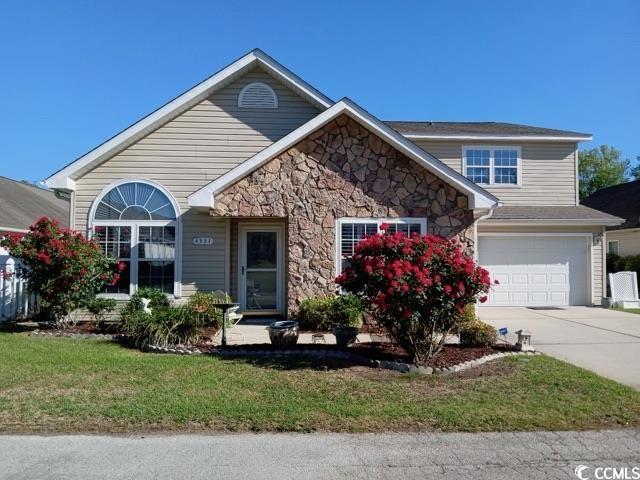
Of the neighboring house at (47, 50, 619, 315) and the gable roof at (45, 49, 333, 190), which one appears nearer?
the neighboring house at (47, 50, 619, 315)

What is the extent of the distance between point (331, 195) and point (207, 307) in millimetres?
3772

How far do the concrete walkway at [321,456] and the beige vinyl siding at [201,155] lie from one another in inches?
304

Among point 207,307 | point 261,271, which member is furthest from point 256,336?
point 261,271

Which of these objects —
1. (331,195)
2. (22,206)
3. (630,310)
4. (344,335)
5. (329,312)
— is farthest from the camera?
(22,206)

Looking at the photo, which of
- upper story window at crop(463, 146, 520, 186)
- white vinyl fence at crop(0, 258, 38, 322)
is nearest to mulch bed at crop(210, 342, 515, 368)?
white vinyl fence at crop(0, 258, 38, 322)

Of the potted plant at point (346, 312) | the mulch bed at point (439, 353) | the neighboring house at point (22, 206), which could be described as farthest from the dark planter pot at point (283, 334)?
the neighboring house at point (22, 206)

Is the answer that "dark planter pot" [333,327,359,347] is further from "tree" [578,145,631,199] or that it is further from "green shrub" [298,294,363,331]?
"tree" [578,145,631,199]

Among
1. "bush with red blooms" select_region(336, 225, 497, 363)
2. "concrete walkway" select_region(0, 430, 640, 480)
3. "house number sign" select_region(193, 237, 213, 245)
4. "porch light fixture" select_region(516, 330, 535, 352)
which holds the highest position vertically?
"house number sign" select_region(193, 237, 213, 245)

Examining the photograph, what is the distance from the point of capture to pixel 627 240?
22.0m

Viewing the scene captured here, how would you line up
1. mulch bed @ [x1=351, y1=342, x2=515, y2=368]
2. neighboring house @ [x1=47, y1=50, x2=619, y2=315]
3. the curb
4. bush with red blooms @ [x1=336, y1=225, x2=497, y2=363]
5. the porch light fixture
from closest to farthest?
bush with red blooms @ [x1=336, y1=225, x2=497, y2=363], mulch bed @ [x1=351, y1=342, x2=515, y2=368], the porch light fixture, the curb, neighboring house @ [x1=47, y1=50, x2=619, y2=315]

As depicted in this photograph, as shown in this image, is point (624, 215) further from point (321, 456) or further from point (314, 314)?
point (321, 456)

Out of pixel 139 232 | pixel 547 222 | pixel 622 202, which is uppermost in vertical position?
pixel 622 202

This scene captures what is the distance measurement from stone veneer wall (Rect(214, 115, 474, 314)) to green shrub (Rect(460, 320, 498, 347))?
113 inches

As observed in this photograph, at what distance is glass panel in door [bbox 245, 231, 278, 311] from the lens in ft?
41.1
